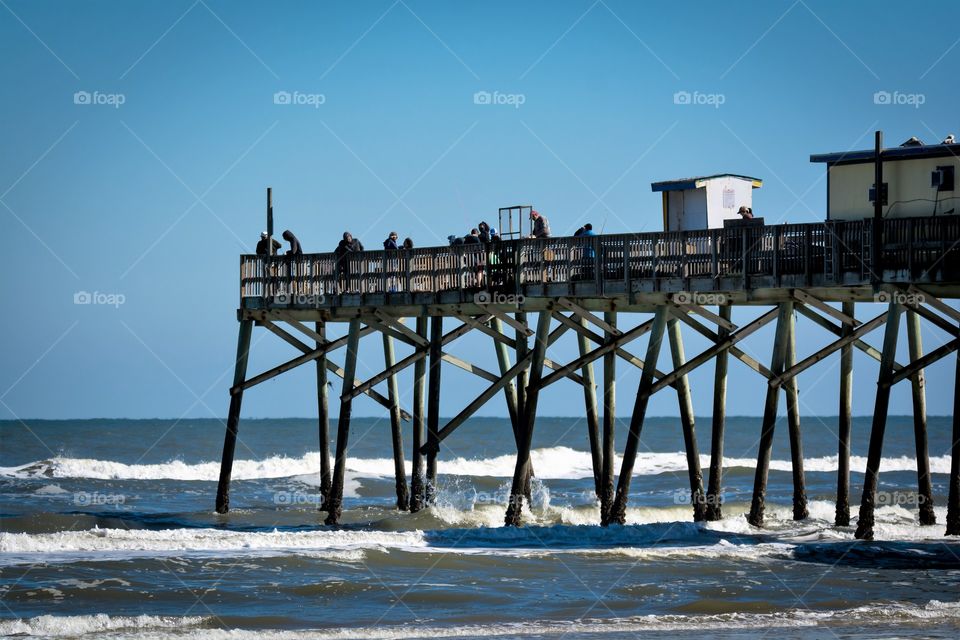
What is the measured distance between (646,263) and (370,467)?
37.1 metres

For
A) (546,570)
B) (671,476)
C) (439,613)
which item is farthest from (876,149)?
(671,476)

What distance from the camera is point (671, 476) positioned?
2056 inches

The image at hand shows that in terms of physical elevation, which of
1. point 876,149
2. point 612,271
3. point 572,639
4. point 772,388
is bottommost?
point 572,639

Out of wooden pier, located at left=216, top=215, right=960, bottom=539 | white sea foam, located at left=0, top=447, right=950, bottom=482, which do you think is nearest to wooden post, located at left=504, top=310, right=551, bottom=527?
wooden pier, located at left=216, top=215, right=960, bottom=539

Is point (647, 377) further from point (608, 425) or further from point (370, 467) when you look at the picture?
point (370, 467)

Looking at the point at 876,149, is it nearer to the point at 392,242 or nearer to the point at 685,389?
the point at 685,389

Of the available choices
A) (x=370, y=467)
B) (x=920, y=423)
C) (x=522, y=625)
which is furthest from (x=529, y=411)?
(x=370, y=467)

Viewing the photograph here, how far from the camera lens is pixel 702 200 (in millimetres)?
28578

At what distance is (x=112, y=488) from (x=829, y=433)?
63324 mm

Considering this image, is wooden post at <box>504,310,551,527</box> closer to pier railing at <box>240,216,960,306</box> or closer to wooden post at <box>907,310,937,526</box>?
pier railing at <box>240,216,960,306</box>

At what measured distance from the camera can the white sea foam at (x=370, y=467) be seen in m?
55.0

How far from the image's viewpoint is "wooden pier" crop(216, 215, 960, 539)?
23.4 m

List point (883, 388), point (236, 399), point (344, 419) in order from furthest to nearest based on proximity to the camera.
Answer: point (236, 399) → point (344, 419) → point (883, 388)

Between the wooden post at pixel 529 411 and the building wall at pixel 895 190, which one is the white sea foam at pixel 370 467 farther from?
the building wall at pixel 895 190
